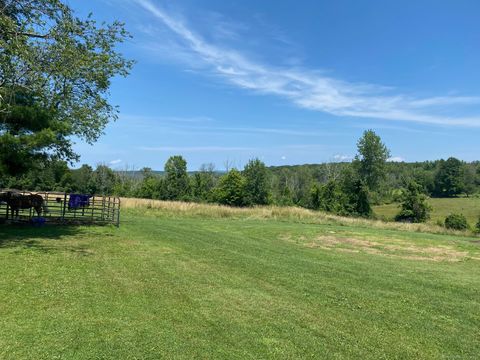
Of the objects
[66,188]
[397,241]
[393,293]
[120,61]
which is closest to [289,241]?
[397,241]

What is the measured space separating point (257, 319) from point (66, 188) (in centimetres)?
6472

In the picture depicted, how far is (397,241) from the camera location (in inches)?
814

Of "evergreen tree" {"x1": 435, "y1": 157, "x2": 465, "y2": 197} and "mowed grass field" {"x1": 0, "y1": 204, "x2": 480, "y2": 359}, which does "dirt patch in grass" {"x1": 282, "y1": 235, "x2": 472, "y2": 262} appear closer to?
"mowed grass field" {"x1": 0, "y1": 204, "x2": 480, "y2": 359}

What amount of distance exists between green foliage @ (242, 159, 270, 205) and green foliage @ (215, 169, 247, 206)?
135 centimetres

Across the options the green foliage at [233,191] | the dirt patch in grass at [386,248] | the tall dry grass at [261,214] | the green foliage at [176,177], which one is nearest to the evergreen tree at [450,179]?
the green foliage at [233,191]

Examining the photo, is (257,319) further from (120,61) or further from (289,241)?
(120,61)

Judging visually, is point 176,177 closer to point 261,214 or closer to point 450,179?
point 261,214

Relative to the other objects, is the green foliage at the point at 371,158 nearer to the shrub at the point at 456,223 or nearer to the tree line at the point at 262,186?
the tree line at the point at 262,186

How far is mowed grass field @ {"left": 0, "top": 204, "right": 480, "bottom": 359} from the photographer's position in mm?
5277

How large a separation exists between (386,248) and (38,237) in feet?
46.9

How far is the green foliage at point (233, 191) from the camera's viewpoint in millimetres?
64938

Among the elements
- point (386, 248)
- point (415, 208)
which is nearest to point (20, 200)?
point (386, 248)

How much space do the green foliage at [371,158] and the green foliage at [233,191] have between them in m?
20.8

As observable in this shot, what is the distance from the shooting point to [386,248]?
17.8 metres
